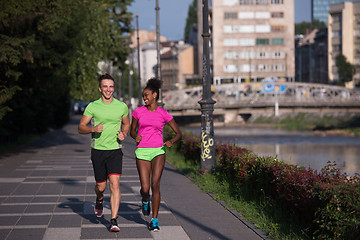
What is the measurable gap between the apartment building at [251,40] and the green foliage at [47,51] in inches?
3434

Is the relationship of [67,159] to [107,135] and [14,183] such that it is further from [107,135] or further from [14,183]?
[107,135]

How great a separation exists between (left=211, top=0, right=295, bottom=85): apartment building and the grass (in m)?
112

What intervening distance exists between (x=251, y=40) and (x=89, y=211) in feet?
393

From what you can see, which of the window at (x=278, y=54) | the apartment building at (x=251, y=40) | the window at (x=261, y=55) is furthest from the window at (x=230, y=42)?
the window at (x=278, y=54)

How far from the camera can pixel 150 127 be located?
895 cm

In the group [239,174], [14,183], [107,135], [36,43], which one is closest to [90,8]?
[36,43]

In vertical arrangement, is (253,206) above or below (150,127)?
below

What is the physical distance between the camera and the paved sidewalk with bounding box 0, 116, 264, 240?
9.01m

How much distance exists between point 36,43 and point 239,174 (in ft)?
39.5

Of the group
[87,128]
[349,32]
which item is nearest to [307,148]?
[87,128]

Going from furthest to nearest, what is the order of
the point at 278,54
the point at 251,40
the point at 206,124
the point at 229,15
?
the point at 251,40, the point at 278,54, the point at 229,15, the point at 206,124

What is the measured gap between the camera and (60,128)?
5416cm

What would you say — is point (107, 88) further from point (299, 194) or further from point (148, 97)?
point (299, 194)

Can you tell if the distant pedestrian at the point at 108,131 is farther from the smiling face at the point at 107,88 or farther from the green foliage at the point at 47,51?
the green foliage at the point at 47,51
